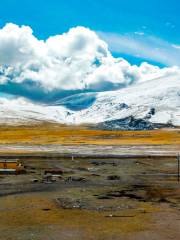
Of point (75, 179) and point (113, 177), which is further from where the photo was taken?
point (113, 177)

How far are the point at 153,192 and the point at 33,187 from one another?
12.7 m

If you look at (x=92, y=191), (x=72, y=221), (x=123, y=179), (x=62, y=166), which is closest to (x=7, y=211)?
(x=72, y=221)

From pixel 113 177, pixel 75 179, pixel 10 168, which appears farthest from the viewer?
pixel 10 168

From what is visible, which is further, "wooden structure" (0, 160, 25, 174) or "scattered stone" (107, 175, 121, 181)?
"wooden structure" (0, 160, 25, 174)

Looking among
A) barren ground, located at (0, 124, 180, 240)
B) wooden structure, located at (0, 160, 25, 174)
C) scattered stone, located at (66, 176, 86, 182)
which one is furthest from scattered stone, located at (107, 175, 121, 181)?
wooden structure, located at (0, 160, 25, 174)

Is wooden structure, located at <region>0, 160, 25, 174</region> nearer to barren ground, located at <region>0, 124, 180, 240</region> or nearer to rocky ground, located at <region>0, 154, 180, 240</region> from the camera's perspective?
barren ground, located at <region>0, 124, 180, 240</region>

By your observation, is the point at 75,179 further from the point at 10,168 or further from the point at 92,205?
the point at 92,205

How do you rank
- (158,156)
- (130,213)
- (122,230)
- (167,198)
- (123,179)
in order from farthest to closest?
(158,156)
(123,179)
(167,198)
(130,213)
(122,230)

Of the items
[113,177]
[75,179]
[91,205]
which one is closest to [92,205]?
[91,205]

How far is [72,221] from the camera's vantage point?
3525 centimetres

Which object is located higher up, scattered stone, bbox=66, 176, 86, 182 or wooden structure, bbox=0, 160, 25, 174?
wooden structure, bbox=0, 160, 25, 174

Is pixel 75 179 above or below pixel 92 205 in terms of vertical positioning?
above

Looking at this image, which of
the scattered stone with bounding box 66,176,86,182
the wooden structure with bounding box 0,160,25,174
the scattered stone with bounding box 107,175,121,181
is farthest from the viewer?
the wooden structure with bounding box 0,160,25,174

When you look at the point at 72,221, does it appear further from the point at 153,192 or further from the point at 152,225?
the point at 153,192
